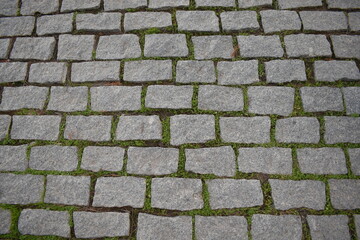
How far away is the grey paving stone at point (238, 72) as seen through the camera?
264 cm

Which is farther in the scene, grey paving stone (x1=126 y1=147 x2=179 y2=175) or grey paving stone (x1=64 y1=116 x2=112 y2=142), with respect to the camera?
grey paving stone (x1=64 y1=116 x2=112 y2=142)

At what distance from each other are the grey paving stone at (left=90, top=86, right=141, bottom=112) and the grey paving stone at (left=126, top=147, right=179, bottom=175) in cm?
42

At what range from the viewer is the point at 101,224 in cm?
221

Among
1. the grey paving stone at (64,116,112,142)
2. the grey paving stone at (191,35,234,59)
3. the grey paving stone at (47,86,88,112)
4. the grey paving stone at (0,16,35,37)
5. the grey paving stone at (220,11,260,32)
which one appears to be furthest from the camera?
the grey paving stone at (0,16,35,37)

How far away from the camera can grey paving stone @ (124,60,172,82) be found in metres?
2.67

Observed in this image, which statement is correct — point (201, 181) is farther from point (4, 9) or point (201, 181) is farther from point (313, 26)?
point (4, 9)

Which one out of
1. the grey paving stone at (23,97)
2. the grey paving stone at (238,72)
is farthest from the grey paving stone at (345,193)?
the grey paving stone at (23,97)

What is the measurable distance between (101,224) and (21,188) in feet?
2.48

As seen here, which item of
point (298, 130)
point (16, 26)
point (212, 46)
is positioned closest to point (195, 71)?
point (212, 46)

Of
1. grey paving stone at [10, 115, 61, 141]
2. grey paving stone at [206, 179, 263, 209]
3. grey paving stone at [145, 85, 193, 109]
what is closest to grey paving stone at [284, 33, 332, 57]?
grey paving stone at [145, 85, 193, 109]

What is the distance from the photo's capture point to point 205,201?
2.24m

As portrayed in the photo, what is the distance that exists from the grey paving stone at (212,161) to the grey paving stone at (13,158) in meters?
Answer: 1.41

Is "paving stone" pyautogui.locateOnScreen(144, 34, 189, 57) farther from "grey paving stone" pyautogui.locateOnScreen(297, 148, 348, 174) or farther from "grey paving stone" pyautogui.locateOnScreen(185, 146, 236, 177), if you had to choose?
"grey paving stone" pyautogui.locateOnScreen(297, 148, 348, 174)

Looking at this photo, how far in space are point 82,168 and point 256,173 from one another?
1.45 m
